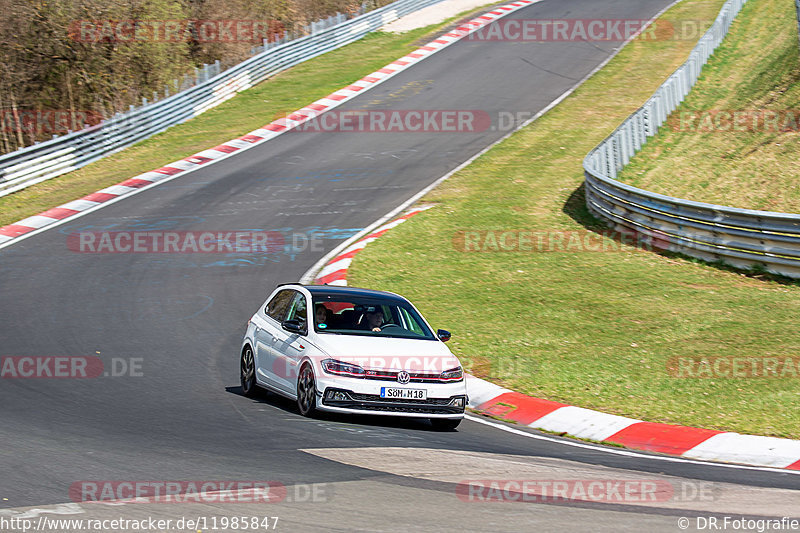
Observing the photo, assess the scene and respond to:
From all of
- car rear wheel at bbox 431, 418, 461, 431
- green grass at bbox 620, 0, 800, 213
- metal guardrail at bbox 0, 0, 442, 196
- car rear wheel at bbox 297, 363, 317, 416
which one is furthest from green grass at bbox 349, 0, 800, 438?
metal guardrail at bbox 0, 0, 442, 196

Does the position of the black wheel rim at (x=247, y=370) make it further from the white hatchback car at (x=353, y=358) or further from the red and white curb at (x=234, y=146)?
the red and white curb at (x=234, y=146)

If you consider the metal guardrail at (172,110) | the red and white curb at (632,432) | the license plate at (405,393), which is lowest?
the red and white curb at (632,432)

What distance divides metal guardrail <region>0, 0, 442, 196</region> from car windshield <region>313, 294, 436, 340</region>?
15.5 metres

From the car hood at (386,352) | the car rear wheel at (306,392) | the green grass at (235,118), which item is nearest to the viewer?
the car rear wheel at (306,392)

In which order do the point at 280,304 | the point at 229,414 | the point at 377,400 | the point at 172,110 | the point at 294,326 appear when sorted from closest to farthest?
the point at 377,400, the point at 229,414, the point at 294,326, the point at 280,304, the point at 172,110

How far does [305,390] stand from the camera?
1070cm

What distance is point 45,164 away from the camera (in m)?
26.2

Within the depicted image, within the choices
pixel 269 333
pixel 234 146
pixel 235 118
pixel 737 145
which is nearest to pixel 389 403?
pixel 269 333

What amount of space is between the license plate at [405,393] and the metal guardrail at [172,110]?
17110 millimetres

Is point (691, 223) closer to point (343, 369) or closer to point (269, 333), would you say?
point (269, 333)

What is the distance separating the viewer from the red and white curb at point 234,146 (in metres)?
21.8

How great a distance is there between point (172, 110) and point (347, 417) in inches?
908

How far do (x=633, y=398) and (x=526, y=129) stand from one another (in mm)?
19018

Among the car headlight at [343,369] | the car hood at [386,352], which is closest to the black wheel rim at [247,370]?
the car hood at [386,352]
